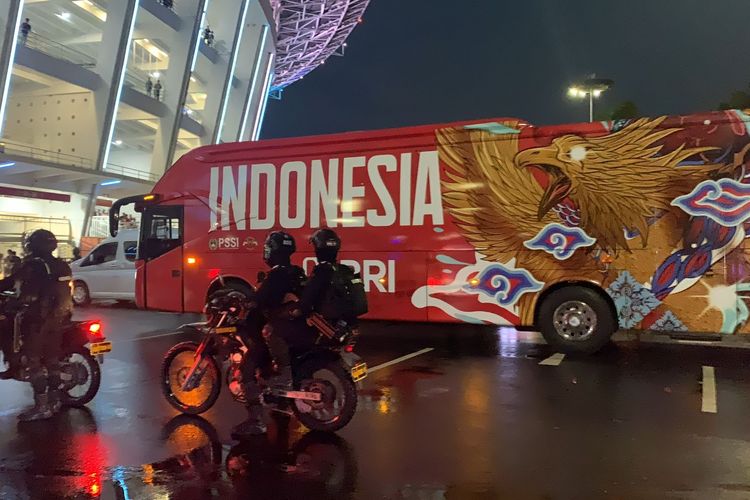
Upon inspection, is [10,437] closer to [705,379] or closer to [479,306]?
[479,306]

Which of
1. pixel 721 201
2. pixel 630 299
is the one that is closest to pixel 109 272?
pixel 630 299

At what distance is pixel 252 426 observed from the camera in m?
5.37

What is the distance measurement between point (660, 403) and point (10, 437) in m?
6.18

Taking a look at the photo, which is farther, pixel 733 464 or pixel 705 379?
pixel 705 379

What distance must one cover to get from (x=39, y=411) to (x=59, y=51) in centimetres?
3792

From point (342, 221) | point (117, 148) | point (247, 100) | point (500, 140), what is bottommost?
point (342, 221)

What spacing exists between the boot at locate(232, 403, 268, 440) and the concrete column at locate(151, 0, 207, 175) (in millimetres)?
35201

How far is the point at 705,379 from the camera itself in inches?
288

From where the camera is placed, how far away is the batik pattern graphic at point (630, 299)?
27.4 feet

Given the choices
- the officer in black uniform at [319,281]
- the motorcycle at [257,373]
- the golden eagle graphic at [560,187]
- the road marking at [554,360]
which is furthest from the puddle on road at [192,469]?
the golden eagle graphic at [560,187]

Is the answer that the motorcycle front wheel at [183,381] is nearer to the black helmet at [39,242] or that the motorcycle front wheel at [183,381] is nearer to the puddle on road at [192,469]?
the puddle on road at [192,469]

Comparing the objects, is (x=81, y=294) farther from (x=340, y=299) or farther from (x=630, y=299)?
(x=630, y=299)

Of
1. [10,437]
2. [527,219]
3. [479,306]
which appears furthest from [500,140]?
[10,437]

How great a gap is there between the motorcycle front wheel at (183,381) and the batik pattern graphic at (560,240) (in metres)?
5.01
